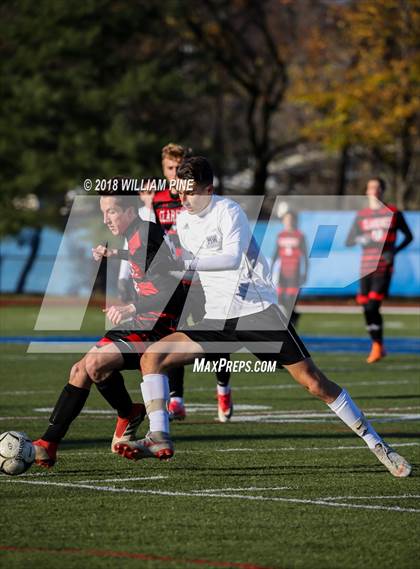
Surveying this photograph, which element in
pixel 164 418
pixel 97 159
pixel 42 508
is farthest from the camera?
pixel 97 159

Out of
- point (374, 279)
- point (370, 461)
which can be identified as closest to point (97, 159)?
point (374, 279)

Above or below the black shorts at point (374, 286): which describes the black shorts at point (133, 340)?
above

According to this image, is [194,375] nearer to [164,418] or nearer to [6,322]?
[164,418]

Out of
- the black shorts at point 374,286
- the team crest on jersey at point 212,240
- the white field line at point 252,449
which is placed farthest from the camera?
the black shorts at point 374,286

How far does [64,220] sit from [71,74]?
14.0 feet

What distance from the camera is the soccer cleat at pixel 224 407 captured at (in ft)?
36.6

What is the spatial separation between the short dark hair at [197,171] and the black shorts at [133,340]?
0.92 meters

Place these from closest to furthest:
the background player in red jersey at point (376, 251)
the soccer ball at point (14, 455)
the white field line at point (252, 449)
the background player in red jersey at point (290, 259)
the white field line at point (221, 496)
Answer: the white field line at point (221, 496), the soccer ball at point (14, 455), the white field line at point (252, 449), the background player in red jersey at point (376, 251), the background player in red jersey at point (290, 259)

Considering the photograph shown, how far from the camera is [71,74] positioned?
122 ft

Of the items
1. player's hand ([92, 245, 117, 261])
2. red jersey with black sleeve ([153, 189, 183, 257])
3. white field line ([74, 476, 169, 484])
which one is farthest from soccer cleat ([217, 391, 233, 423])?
player's hand ([92, 245, 117, 261])

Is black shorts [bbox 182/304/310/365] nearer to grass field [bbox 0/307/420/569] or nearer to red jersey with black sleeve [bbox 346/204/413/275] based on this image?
grass field [bbox 0/307/420/569]

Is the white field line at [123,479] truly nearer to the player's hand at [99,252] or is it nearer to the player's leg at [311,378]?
the player's leg at [311,378]

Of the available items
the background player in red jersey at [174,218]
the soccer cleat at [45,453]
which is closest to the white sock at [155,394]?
the soccer cleat at [45,453]

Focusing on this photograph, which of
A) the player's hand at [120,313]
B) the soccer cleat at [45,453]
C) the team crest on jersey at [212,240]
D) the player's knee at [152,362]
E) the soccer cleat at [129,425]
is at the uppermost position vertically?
the team crest on jersey at [212,240]
